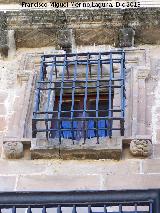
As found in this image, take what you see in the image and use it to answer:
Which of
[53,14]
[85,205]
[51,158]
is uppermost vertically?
[53,14]

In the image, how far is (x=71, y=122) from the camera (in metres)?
9.84

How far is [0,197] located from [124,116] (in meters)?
2.05

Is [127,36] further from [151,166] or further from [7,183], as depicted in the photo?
[7,183]

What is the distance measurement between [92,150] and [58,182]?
0.49m

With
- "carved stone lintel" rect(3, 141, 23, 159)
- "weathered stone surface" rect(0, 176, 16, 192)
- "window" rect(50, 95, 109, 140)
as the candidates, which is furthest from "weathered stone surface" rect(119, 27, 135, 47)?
"weathered stone surface" rect(0, 176, 16, 192)

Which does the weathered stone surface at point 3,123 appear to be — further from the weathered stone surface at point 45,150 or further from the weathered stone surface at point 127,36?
the weathered stone surface at point 127,36

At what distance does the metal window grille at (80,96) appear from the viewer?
32.4 feet

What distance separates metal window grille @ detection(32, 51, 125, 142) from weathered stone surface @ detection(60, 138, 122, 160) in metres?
0.10

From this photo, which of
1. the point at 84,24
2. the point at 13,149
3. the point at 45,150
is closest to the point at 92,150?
the point at 45,150

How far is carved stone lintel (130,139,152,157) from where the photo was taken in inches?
383

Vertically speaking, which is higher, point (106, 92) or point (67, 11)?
point (67, 11)

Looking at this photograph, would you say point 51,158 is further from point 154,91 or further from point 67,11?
point 67,11

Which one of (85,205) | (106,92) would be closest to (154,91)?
(106,92)

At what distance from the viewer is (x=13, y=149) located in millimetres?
9828
